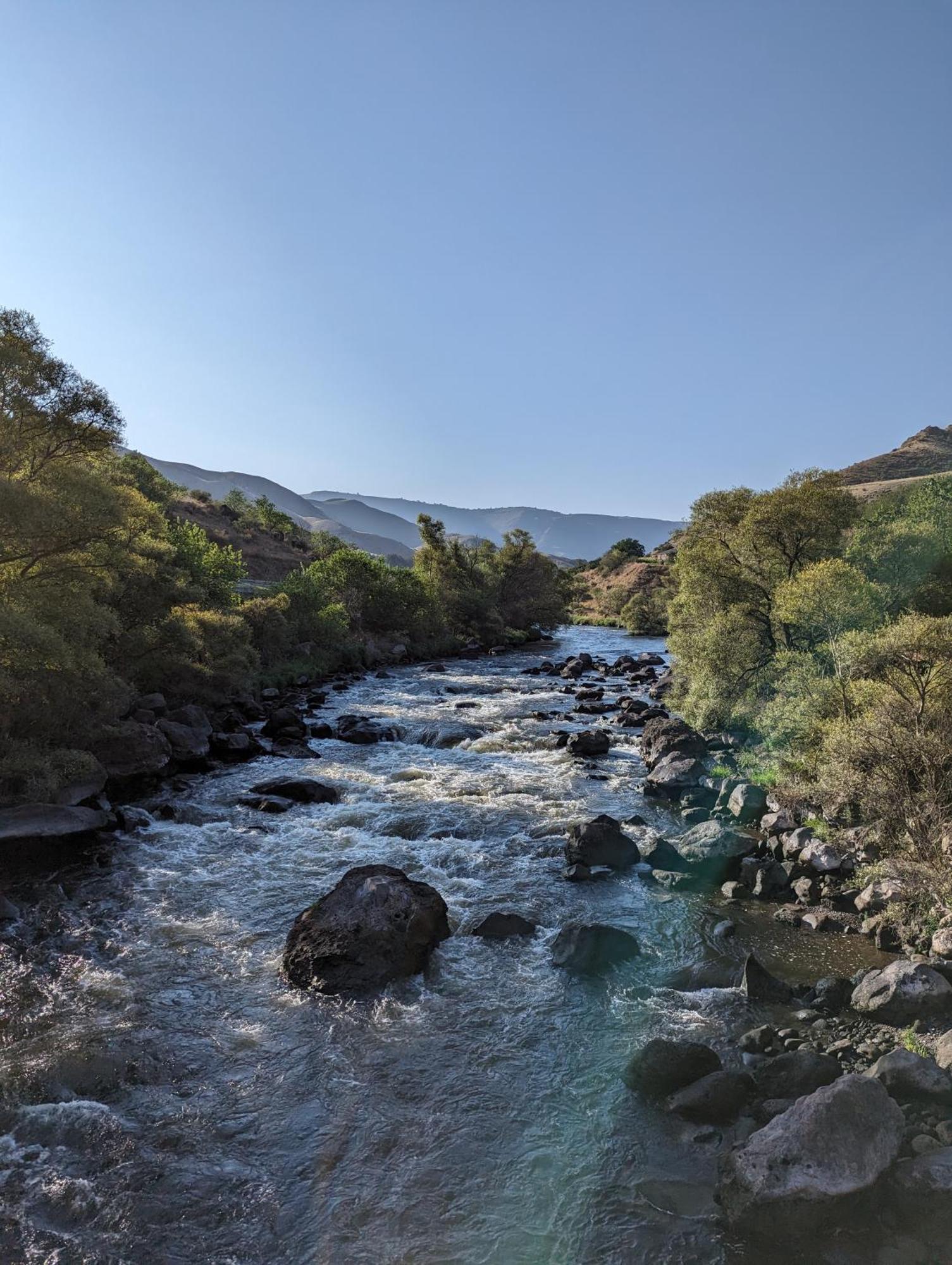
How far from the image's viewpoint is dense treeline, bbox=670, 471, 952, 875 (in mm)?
17297

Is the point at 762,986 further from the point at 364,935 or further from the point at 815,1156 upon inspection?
the point at 364,935

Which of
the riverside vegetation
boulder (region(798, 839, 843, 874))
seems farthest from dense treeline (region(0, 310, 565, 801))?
boulder (region(798, 839, 843, 874))

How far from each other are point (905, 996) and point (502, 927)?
336 inches

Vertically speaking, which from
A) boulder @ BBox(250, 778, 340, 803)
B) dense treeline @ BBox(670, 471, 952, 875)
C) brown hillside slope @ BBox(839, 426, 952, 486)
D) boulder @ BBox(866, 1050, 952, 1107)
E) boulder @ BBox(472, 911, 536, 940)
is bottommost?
boulder @ BBox(472, 911, 536, 940)

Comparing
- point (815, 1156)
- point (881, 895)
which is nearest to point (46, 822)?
point (815, 1156)

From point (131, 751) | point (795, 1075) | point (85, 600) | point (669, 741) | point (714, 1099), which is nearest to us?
point (714, 1099)

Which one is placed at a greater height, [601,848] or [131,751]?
[131,751]

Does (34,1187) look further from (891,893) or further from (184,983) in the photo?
(891,893)

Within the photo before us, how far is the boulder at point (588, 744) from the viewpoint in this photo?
3403 cm

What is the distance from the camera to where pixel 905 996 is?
1245 centimetres

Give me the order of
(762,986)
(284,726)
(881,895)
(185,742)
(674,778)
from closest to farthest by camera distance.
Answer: (762,986)
(881,895)
(674,778)
(185,742)
(284,726)

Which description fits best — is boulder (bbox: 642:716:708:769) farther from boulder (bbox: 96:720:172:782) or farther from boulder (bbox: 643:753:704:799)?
boulder (bbox: 96:720:172:782)

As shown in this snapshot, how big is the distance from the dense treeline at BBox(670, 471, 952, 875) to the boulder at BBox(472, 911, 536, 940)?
9.79 m

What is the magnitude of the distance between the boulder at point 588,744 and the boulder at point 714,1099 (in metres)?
22.9
